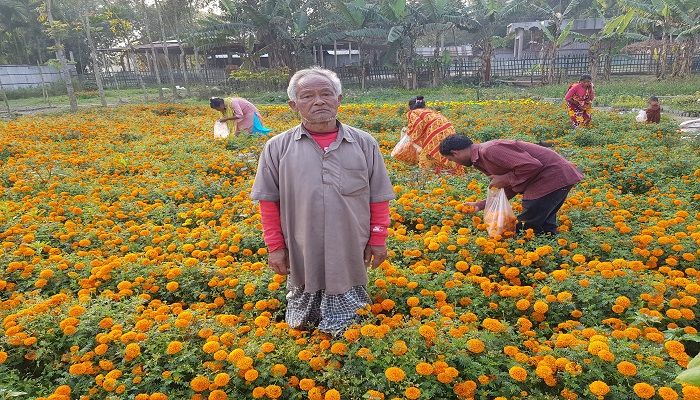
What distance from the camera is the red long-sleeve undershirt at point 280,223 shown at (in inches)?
96.8

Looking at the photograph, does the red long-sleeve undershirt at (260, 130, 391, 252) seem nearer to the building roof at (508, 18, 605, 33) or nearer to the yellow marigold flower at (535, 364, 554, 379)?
the yellow marigold flower at (535, 364, 554, 379)

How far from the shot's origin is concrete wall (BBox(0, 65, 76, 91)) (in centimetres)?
2573

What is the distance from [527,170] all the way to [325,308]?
218 cm

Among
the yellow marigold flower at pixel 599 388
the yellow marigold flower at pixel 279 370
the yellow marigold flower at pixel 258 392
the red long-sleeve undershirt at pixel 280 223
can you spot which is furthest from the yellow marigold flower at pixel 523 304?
the yellow marigold flower at pixel 258 392

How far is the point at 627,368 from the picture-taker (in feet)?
6.61

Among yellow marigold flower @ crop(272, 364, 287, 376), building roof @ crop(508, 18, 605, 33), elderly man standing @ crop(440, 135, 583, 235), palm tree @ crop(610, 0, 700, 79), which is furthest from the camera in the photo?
building roof @ crop(508, 18, 605, 33)

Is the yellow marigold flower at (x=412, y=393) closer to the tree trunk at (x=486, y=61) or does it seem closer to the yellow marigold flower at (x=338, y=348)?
the yellow marigold flower at (x=338, y=348)

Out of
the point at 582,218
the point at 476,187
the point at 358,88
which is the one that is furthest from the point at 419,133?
the point at 358,88

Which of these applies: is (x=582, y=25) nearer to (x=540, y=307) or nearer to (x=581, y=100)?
(x=581, y=100)

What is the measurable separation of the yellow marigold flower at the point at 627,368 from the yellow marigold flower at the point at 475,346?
60 centimetres

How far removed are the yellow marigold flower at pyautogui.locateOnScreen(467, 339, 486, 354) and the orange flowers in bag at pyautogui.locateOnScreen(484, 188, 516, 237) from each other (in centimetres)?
169

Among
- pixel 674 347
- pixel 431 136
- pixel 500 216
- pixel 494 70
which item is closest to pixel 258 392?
pixel 674 347

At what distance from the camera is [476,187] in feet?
16.5

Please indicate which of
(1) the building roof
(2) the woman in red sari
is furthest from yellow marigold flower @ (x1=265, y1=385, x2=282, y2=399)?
(1) the building roof
